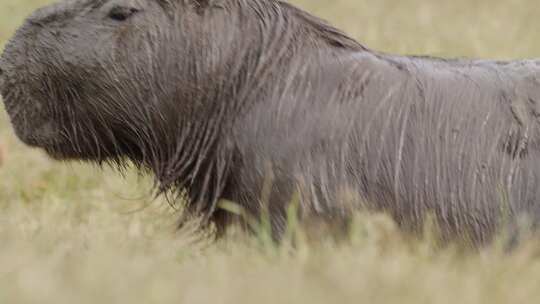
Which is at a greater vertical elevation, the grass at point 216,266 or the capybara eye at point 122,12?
the capybara eye at point 122,12

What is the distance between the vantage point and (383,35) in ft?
34.6

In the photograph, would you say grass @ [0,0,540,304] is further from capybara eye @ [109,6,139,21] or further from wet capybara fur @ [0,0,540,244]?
capybara eye @ [109,6,139,21]

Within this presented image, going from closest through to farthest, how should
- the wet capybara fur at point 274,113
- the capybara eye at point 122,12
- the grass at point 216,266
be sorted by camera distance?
the grass at point 216,266
the wet capybara fur at point 274,113
the capybara eye at point 122,12

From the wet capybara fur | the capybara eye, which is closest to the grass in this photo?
the wet capybara fur

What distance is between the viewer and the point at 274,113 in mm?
4523

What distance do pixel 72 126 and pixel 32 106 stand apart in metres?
0.16

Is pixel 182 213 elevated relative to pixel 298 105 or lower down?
lower down

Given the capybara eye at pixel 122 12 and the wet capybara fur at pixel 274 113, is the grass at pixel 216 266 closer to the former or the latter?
the wet capybara fur at pixel 274 113

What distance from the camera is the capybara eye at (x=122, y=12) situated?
463 cm

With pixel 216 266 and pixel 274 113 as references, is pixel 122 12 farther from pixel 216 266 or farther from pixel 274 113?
pixel 216 266

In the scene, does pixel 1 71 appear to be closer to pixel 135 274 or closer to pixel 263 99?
pixel 263 99

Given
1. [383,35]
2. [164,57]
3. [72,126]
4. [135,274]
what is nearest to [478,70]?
[164,57]

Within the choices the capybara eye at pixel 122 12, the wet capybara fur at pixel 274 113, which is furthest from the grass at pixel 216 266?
the capybara eye at pixel 122 12

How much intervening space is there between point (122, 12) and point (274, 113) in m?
0.64
